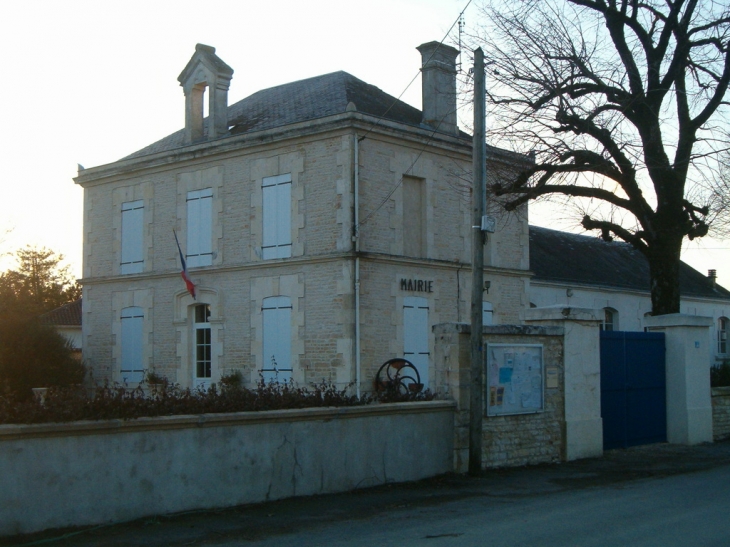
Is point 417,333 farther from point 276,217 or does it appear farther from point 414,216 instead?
point 276,217

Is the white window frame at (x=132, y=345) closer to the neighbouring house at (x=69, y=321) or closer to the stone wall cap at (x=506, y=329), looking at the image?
the stone wall cap at (x=506, y=329)

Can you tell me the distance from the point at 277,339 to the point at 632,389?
8.71 metres

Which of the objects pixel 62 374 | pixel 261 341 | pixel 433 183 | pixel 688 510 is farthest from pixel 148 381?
pixel 688 510

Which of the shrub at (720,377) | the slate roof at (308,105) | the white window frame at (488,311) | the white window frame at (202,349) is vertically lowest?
the shrub at (720,377)

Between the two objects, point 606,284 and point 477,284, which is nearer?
point 477,284

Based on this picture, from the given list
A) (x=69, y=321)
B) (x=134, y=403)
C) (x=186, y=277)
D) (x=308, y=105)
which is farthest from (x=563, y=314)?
(x=69, y=321)

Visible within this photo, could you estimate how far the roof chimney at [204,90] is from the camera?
23500 millimetres

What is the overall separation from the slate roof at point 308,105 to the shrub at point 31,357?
229 inches

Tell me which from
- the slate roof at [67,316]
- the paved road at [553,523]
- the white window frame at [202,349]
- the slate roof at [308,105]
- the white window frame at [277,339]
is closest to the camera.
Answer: the paved road at [553,523]

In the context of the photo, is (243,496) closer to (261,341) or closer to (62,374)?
(261,341)

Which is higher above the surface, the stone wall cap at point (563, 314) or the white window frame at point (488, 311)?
the white window frame at point (488, 311)

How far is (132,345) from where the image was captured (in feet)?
80.9

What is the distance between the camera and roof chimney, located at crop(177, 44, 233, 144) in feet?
77.1

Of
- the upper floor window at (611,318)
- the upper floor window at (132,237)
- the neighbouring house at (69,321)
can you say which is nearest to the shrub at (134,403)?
the upper floor window at (132,237)
